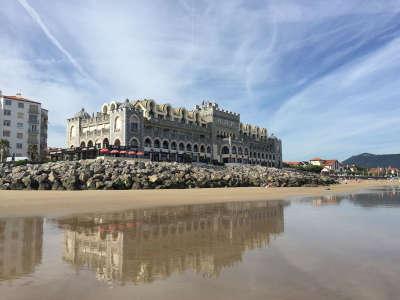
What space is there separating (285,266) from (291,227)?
310 inches

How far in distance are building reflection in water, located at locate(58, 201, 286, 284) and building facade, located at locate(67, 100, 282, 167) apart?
165 feet

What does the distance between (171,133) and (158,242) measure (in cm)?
6972

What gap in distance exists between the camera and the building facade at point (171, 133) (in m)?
71.3

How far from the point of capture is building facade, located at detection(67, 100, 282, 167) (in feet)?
234

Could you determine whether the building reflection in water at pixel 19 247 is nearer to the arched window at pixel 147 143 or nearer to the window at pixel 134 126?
the window at pixel 134 126

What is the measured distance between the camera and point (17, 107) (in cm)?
8762

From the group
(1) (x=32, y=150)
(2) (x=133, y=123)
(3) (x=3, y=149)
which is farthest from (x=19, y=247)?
(1) (x=32, y=150)

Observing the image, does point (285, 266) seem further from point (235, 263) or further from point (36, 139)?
point (36, 139)

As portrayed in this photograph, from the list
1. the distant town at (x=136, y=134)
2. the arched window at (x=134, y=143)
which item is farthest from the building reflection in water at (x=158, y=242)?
the arched window at (x=134, y=143)

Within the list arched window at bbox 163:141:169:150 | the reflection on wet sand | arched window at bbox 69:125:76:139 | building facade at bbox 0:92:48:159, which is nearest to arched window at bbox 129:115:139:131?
arched window at bbox 163:141:169:150

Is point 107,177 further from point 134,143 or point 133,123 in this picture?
point 133,123

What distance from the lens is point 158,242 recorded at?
12773 mm

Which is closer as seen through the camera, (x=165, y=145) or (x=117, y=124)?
(x=117, y=124)

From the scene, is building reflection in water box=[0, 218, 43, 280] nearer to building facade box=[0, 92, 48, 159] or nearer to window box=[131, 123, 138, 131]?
window box=[131, 123, 138, 131]
